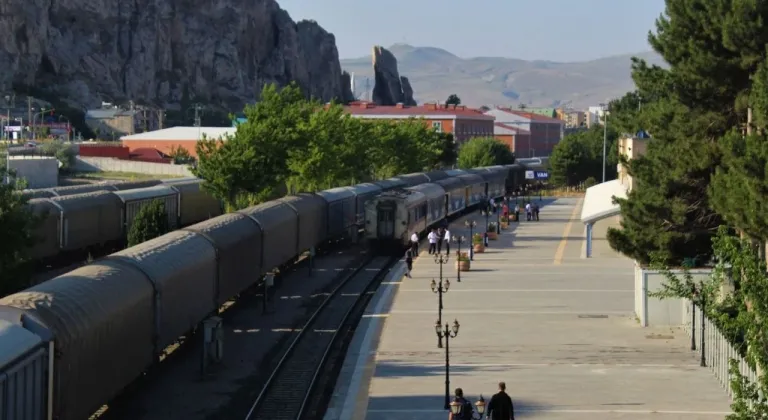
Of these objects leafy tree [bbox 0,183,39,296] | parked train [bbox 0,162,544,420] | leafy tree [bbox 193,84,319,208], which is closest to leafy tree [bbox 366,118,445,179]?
leafy tree [bbox 193,84,319,208]

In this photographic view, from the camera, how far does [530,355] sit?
88.4 ft

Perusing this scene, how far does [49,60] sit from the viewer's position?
18512 centimetres

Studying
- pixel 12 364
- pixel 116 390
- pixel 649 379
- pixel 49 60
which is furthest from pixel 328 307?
pixel 49 60

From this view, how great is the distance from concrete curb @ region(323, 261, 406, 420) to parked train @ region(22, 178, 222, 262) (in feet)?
28.9

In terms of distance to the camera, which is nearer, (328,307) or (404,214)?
(328,307)

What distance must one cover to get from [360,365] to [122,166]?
69449 mm

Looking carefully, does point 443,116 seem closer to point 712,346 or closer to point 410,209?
point 410,209

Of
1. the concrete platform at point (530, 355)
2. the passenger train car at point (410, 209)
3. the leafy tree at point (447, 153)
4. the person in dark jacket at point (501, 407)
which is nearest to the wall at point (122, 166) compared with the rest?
the passenger train car at point (410, 209)

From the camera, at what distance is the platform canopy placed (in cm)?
4556

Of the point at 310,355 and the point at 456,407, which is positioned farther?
the point at 310,355

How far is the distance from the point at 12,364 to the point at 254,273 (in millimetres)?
19901

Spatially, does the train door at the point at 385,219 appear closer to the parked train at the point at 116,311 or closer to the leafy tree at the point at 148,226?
the parked train at the point at 116,311

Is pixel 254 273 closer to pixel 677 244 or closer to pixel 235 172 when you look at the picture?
pixel 677 244

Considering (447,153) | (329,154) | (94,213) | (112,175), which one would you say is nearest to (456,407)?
(94,213)
